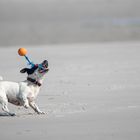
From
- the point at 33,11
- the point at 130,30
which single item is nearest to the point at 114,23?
the point at 130,30

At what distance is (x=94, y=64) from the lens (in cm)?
1567

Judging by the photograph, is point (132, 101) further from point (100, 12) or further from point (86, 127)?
point (100, 12)

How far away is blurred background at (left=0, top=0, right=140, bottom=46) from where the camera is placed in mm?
23797

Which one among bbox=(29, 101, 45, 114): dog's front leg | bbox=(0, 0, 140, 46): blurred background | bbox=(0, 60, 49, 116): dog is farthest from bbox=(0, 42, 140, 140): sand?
bbox=(0, 0, 140, 46): blurred background

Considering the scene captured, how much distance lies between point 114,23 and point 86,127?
58.7 ft

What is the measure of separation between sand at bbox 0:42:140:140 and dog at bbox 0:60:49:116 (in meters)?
0.18

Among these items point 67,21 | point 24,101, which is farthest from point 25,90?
point 67,21

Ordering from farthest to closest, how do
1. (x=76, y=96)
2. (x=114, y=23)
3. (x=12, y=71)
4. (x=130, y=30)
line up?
(x=114, y=23) → (x=130, y=30) → (x=12, y=71) → (x=76, y=96)

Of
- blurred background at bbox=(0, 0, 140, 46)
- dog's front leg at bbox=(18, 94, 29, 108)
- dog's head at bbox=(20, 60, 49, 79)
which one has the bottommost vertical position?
blurred background at bbox=(0, 0, 140, 46)

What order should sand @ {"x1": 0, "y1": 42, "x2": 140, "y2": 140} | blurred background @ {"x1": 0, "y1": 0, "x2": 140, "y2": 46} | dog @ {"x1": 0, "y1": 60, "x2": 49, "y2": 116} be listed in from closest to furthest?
sand @ {"x1": 0, "y1": 42, "x2": 140, "y2": 140}, dog @ {"x1": 0, "y1": 60, "x2": 49, "y2": 116}, blurred background @ {"x1": 0, "y1": 0, "x2": 140, "y2": 46}

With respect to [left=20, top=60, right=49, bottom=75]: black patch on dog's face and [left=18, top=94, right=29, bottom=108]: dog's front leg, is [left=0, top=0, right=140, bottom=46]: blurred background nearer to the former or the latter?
[left=20, top=60, right=49, bottom=75]: black patch on dog's face

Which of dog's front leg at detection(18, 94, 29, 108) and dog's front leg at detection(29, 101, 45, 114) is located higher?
dog's front leg at detection(18, 94, 29, 108)

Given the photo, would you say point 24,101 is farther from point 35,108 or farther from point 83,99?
point 83,99

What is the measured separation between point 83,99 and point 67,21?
17468 millimetres
